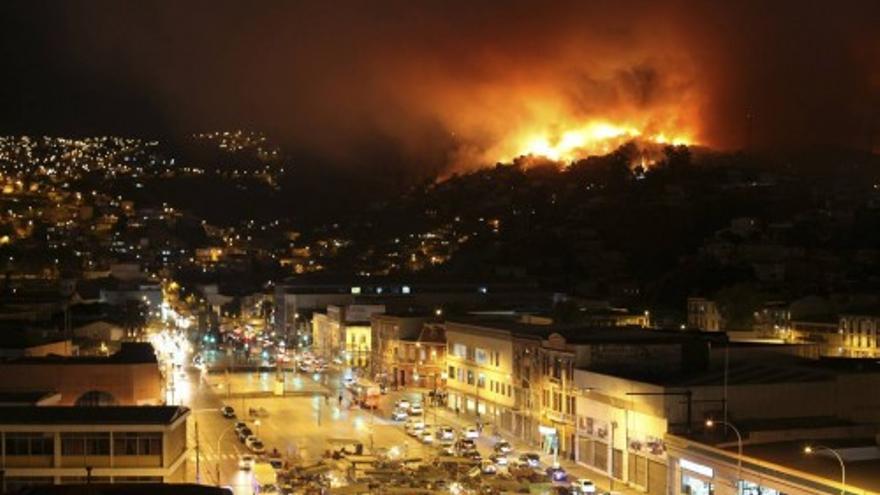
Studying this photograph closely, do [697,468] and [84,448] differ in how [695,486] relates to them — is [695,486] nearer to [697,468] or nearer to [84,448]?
[697,468]

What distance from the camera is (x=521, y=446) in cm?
5031

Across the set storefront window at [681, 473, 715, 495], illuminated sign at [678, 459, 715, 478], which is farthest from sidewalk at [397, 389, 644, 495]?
illuminated sign at [678, 459, 715, 478]

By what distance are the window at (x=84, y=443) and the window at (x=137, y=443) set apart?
0.88 ft

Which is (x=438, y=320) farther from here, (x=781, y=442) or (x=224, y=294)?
(x=224, y=294)

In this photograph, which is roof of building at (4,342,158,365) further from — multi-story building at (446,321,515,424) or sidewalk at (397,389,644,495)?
multi-story building at (446,321,515,424)

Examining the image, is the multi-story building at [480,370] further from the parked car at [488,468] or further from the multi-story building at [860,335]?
the multi-story building at [860,335]

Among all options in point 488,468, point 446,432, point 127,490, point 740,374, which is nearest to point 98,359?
point 446,432

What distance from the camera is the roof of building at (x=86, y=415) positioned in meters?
35.5

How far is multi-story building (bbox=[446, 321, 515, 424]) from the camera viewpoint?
5653cm

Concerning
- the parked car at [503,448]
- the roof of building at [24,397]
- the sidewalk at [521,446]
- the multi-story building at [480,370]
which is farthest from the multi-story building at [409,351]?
the roof of building at [24,397]

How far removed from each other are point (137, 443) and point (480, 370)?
87.1 ft

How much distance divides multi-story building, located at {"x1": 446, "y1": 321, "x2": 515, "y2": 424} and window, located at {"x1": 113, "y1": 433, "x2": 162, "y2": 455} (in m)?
22.1

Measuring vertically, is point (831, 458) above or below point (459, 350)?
below

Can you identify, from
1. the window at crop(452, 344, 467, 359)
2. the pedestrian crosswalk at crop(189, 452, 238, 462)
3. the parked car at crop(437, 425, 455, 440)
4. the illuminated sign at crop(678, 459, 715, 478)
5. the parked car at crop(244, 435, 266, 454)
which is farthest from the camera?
the window at crop(452, 344, 467, 359)
